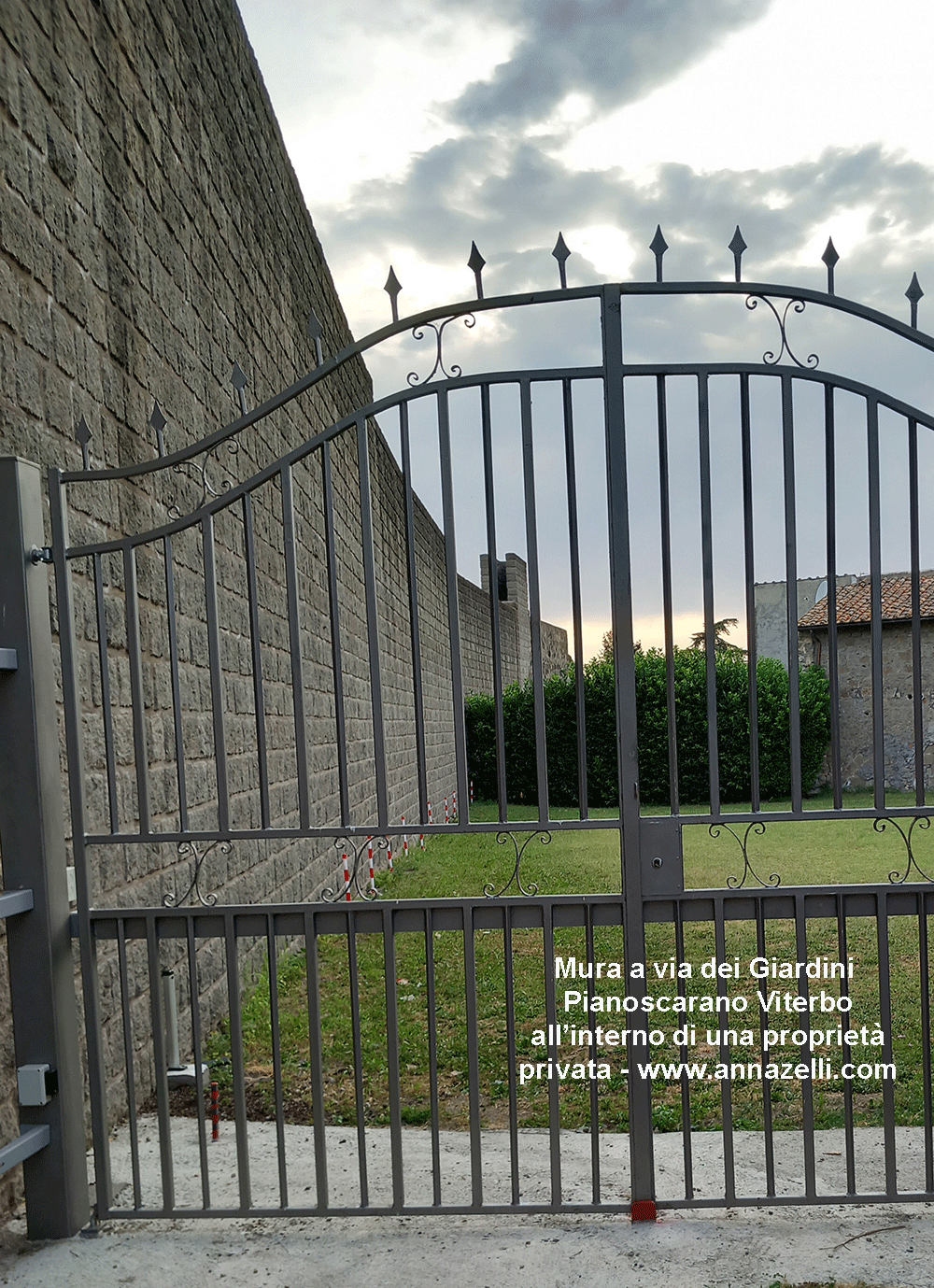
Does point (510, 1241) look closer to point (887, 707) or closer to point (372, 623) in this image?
point (372, 623)

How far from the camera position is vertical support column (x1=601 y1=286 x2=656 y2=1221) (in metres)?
3.21

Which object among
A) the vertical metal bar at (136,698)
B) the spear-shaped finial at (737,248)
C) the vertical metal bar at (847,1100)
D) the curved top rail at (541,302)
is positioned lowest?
the vertical metal bar at (847,1100)

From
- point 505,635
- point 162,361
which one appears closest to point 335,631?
point 162,361

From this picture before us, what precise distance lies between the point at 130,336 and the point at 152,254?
56 cm

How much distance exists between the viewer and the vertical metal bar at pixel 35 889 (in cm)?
323

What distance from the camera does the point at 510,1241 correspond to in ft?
10.4

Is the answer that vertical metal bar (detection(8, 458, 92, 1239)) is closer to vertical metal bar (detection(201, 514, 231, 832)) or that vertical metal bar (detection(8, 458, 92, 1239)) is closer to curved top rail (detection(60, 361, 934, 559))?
curved top rail (detection(60, 361, 934, 559))

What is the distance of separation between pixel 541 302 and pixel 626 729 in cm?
131

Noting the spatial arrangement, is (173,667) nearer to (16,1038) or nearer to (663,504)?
(16,1038)

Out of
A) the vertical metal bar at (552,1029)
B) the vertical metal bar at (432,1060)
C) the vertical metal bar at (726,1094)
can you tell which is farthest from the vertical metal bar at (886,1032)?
the vertical metal bar at (432,1060)

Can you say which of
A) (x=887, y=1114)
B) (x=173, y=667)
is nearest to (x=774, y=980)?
(x=887, y=1114)

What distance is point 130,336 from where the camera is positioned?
15.0ft

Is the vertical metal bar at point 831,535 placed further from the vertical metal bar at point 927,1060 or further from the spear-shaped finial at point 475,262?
the spear-shaped finial at point 475,262

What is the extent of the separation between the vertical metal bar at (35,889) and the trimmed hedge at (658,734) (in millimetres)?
10883
